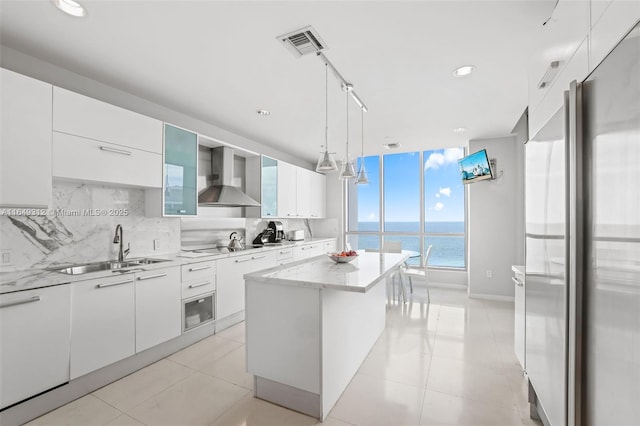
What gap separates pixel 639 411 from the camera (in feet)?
2.60

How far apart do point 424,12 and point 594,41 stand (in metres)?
1.02

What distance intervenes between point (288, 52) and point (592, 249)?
220 cm

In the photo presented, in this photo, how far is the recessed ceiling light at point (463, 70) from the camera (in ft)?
7.97

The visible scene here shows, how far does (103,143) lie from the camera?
8.13ft

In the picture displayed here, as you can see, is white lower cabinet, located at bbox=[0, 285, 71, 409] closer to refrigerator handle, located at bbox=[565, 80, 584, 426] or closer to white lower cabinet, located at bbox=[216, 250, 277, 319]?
white lower cabinet, located at bbox=[216, 250, 277, 319]

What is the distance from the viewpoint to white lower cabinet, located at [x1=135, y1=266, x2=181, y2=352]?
2.49 metres

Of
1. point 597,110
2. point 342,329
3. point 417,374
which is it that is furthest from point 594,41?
point 417,374

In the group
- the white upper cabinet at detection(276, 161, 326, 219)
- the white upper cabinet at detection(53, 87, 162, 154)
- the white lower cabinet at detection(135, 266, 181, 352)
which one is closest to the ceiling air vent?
the white upper cabinet at detection(53, 87, 162, 154)

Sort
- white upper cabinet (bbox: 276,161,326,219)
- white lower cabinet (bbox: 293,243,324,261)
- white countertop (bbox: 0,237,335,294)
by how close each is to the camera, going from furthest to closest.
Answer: white upper cabinet (bbox: 276,161,326,219)
white lower cabinet (bbox: 293,243,324,261)
white countertop (bbox: 0,237,335,294)

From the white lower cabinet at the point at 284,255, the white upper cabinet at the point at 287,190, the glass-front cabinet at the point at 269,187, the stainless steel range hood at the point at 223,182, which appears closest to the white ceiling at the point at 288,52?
the stainless steel range hood at the point at 223,182

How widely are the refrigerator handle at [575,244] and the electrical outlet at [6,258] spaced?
138 inches

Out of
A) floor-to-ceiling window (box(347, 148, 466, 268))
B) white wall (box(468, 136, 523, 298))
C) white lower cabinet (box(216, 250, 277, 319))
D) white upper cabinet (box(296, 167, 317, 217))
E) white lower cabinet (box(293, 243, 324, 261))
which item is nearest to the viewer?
white lower cabinet (box(216, 250, 277, 319))

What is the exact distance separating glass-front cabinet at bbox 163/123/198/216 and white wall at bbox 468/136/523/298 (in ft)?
14.1

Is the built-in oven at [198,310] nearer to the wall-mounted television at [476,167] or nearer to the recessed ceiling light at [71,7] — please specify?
the recessed ceiling light at [71,7]
